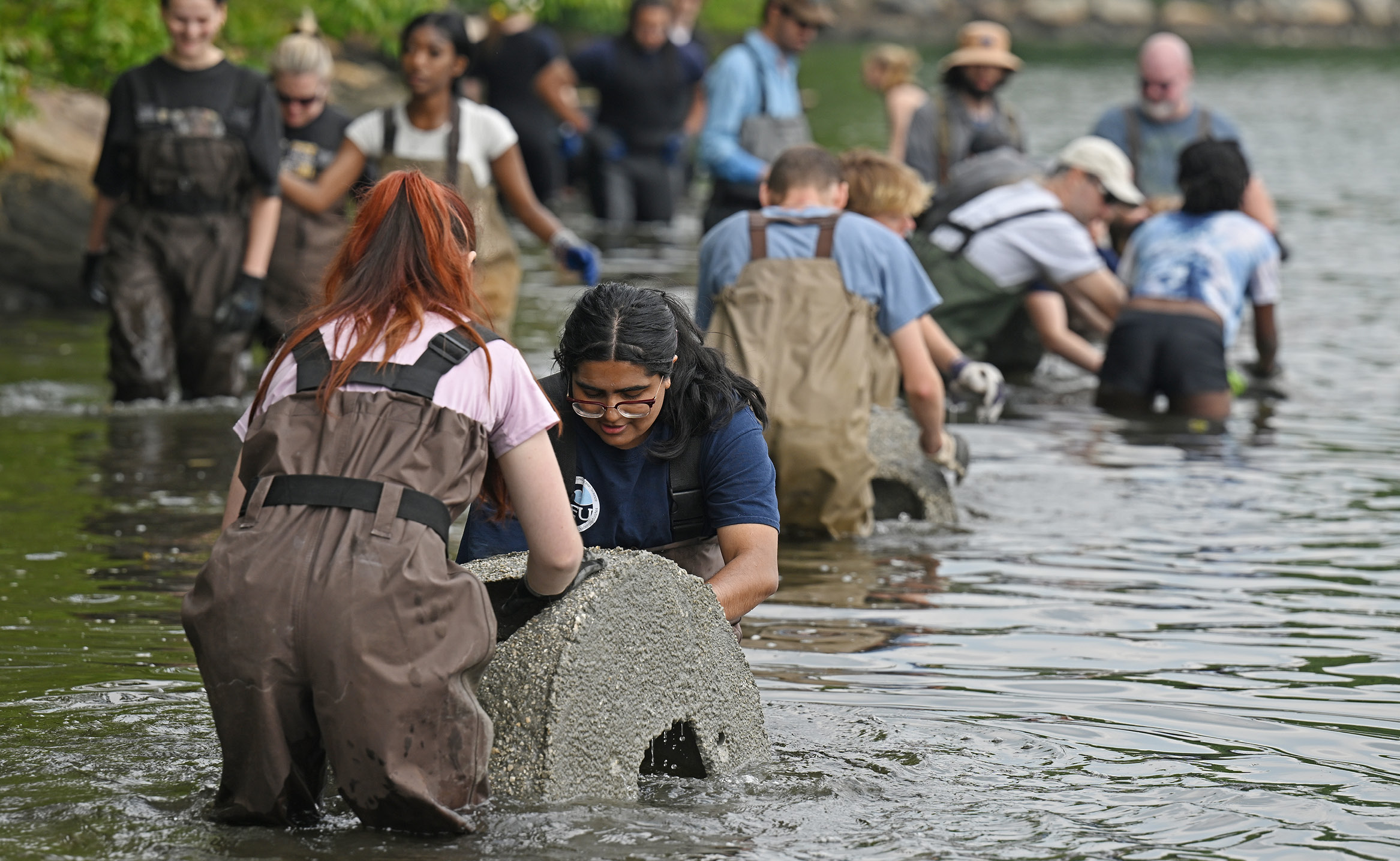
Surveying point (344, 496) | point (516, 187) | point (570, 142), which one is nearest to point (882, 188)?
point (516, 187)

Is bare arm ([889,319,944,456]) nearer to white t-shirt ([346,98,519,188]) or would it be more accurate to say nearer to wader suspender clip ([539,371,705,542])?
wader suspender clip ([539,371,705,542])

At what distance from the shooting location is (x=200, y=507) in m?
7.50

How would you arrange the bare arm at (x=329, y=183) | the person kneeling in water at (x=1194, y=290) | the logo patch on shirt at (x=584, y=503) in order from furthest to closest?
1. the person kneeling in water at (x=1194, y=290)
2. the bare arm at (x=329, y=183)
3. the logo patch on shirt at (x=584, y=503)

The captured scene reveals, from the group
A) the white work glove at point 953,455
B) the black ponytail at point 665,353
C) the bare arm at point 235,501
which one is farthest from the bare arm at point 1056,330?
the bare arm at point 235,501

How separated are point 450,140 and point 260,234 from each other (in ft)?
3.37

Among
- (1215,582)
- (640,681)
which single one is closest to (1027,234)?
(1215,582)

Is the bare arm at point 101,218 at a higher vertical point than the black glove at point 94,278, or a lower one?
higher

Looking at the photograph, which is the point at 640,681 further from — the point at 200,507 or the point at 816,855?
the point at 200,507

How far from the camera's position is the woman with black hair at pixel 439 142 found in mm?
8719

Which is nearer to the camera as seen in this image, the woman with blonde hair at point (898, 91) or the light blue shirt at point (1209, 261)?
the light blue shirt at point (1209, 261)

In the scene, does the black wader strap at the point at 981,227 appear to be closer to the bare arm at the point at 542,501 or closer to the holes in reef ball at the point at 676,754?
the holes in reef ball at the point at 676,754

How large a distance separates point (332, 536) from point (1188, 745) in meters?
2.51

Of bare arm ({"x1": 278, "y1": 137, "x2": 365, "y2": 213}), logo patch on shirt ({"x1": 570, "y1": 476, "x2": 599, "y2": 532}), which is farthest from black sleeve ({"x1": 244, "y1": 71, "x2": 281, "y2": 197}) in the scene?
logo patch on shirt ({"x1": 570, "y1": 476, "x2": 599, "y2": 532})

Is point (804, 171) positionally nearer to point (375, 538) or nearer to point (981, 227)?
point (981, 227)
